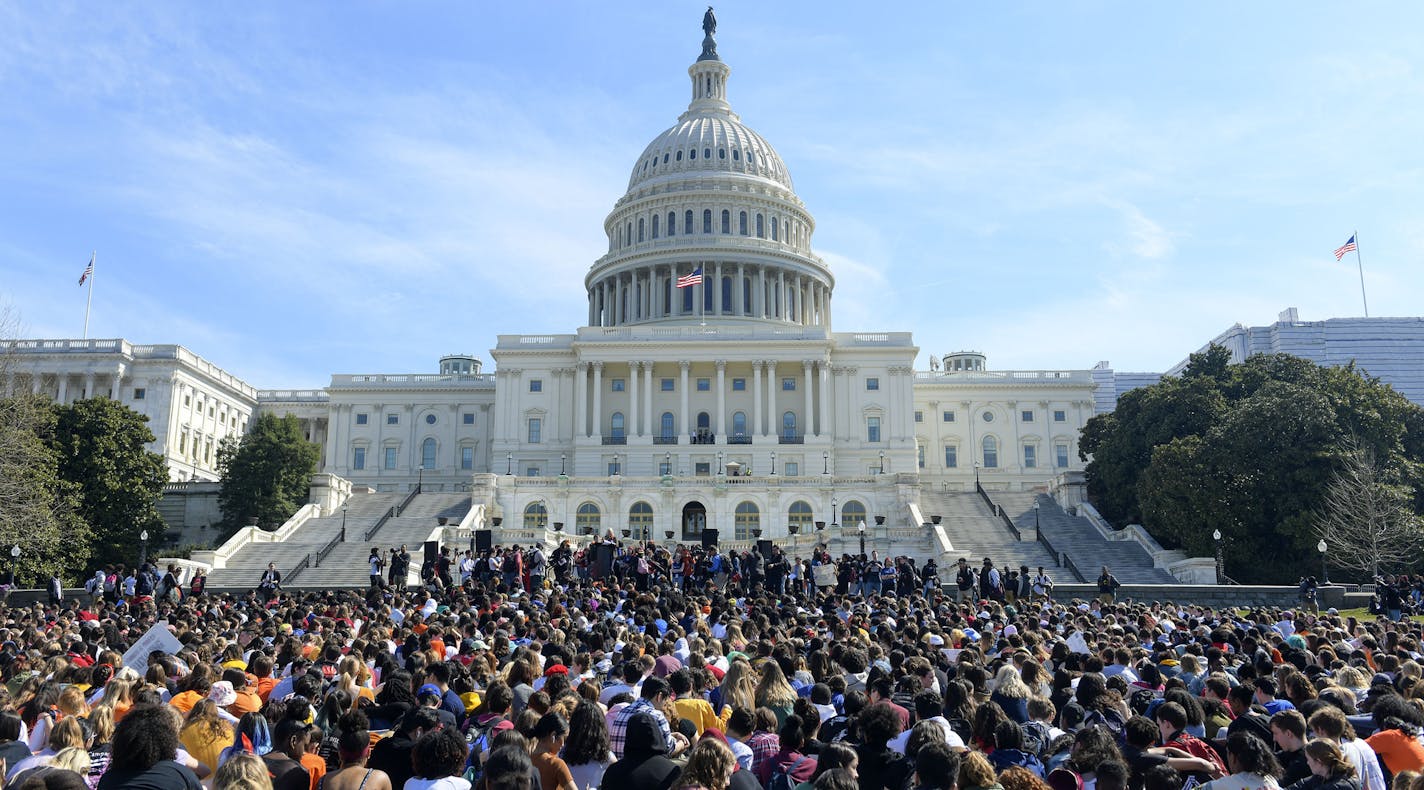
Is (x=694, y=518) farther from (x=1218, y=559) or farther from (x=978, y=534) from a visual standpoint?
(x=1218, y=559)

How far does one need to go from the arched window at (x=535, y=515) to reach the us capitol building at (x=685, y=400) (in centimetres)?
11

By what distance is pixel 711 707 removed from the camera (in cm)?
1223

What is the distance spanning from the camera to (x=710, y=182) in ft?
382

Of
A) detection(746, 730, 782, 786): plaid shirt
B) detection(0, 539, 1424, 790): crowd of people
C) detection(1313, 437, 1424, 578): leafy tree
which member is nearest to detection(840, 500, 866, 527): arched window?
detection(1313, 437, 1424, 578): leafy tree

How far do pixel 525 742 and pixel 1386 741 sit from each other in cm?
730

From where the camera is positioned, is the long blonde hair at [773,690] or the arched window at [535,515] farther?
the arched window at [535,515]

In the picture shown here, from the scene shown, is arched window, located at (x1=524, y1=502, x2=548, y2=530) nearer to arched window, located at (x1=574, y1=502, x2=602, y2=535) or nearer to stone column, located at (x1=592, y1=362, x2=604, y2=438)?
arched window, located at (x1=574, y1=502, x2=602, y2=535)

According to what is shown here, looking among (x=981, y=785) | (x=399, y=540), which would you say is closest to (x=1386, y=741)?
(x=981, y=785)

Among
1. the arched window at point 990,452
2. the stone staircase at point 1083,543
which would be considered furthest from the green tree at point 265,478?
the arched window at point 990,452

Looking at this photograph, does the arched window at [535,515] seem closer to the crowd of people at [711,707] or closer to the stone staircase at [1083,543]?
the stone staircase at [1083,543]

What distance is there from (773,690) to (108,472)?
57.9 m

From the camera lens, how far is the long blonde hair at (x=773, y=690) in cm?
1245

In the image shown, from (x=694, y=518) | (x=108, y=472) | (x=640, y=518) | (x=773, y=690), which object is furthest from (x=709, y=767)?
(x=694, y=518)

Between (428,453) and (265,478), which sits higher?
(428,453)
